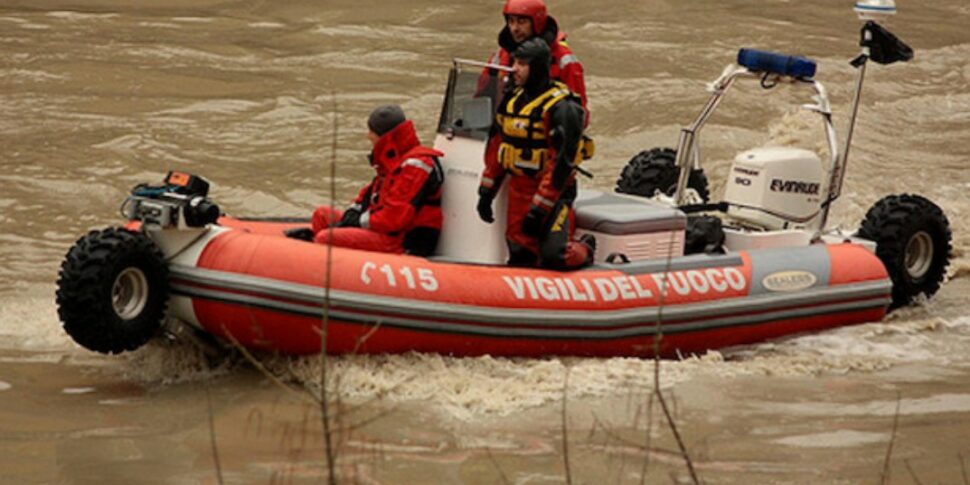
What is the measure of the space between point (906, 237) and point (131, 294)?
4603 mm

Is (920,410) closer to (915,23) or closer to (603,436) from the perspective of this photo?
(603,436)

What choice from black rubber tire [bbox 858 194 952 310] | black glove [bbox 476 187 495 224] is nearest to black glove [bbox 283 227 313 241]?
black glove [bbox 476 187 495 224]

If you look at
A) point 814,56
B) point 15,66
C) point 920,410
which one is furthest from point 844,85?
point 920,410

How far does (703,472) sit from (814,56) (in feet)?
38.4

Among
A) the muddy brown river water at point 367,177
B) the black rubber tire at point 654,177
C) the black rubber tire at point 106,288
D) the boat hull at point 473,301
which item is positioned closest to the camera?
the muddy brown river water at point 367,177

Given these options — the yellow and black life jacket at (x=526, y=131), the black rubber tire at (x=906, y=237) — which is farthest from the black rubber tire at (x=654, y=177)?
the yellow and black life jacket at (x=526, y=131)

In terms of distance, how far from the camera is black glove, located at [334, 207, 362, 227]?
9133mm

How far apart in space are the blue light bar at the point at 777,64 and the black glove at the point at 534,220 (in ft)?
6.46

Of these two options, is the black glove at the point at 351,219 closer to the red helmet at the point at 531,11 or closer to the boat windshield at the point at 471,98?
the boat windshield at the point at 471,98

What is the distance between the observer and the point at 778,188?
1025 centimetres

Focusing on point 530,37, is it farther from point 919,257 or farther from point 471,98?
point 919,257

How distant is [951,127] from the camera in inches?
636

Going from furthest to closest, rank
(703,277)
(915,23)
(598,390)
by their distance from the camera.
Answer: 1. (915,23)
2. (703,277)
3. (598,390)

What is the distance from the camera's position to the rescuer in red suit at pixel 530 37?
9203mm
